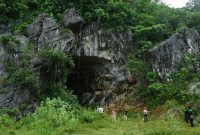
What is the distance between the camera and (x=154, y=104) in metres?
31.5

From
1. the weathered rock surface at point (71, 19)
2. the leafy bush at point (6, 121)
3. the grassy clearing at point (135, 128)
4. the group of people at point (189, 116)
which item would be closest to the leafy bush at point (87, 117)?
the grassy clearing at point (135, 128)

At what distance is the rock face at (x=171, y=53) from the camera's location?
33.8 meters

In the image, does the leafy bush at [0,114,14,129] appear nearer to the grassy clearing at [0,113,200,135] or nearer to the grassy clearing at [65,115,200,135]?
the grassy clearing at [0,113,200,135]

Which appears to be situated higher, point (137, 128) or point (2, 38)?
point (2, 38)

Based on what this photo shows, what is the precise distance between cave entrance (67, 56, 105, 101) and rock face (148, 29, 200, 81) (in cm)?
488

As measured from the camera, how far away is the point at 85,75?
124 feet

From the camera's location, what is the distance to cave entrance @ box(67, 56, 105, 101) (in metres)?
35.3

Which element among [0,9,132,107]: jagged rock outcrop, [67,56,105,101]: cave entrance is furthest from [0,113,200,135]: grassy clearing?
[67,56,105,101]: cave entrance

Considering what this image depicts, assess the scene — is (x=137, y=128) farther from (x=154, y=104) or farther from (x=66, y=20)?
(x=66, y=20)

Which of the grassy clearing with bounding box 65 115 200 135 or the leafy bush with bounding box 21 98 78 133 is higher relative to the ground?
the leafy bush with bounding box 21 98 78 133

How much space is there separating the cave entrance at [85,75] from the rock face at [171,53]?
488 cm

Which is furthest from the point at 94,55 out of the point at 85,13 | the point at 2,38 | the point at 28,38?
the point at 2,38

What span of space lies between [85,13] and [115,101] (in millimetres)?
8415

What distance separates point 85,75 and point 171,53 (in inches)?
349
